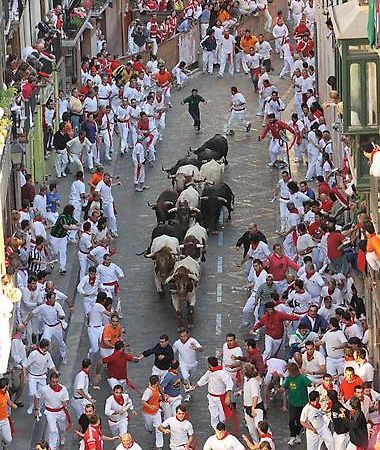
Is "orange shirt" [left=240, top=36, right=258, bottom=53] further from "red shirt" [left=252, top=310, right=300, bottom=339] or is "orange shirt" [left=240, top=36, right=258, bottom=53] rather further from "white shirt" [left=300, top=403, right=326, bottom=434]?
"white shirt" [left=300, top=403, right=326, bottom=434]

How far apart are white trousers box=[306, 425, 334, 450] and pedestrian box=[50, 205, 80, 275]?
10.7 metres

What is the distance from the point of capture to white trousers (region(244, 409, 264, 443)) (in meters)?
34.9

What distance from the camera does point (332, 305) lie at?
38281 mm

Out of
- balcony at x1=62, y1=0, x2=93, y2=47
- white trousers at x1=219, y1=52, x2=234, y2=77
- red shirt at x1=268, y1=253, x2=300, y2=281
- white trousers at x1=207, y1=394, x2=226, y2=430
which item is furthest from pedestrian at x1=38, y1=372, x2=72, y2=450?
white trousers at x1=219, y1=52, x2=234, y2=77

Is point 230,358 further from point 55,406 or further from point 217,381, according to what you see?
point 55,406

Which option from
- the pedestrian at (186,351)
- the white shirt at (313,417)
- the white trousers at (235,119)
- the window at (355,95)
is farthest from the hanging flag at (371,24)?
the white trousers at (235,119)

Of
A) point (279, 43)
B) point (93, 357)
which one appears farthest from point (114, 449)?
point (279, 43)

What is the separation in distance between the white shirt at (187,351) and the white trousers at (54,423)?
2.87 meters

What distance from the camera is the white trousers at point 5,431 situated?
34562 millimetres

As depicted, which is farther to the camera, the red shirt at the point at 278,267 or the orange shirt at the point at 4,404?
the red shirt at the point at 278,267

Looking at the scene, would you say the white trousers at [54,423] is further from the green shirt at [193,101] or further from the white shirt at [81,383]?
the green shirt at [193,101]

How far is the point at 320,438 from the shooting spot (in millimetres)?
33781

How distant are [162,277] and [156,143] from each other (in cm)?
1226

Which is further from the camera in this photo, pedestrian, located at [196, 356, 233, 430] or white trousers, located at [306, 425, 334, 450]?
pedestrian, located at [196, 356, 233, 430]
